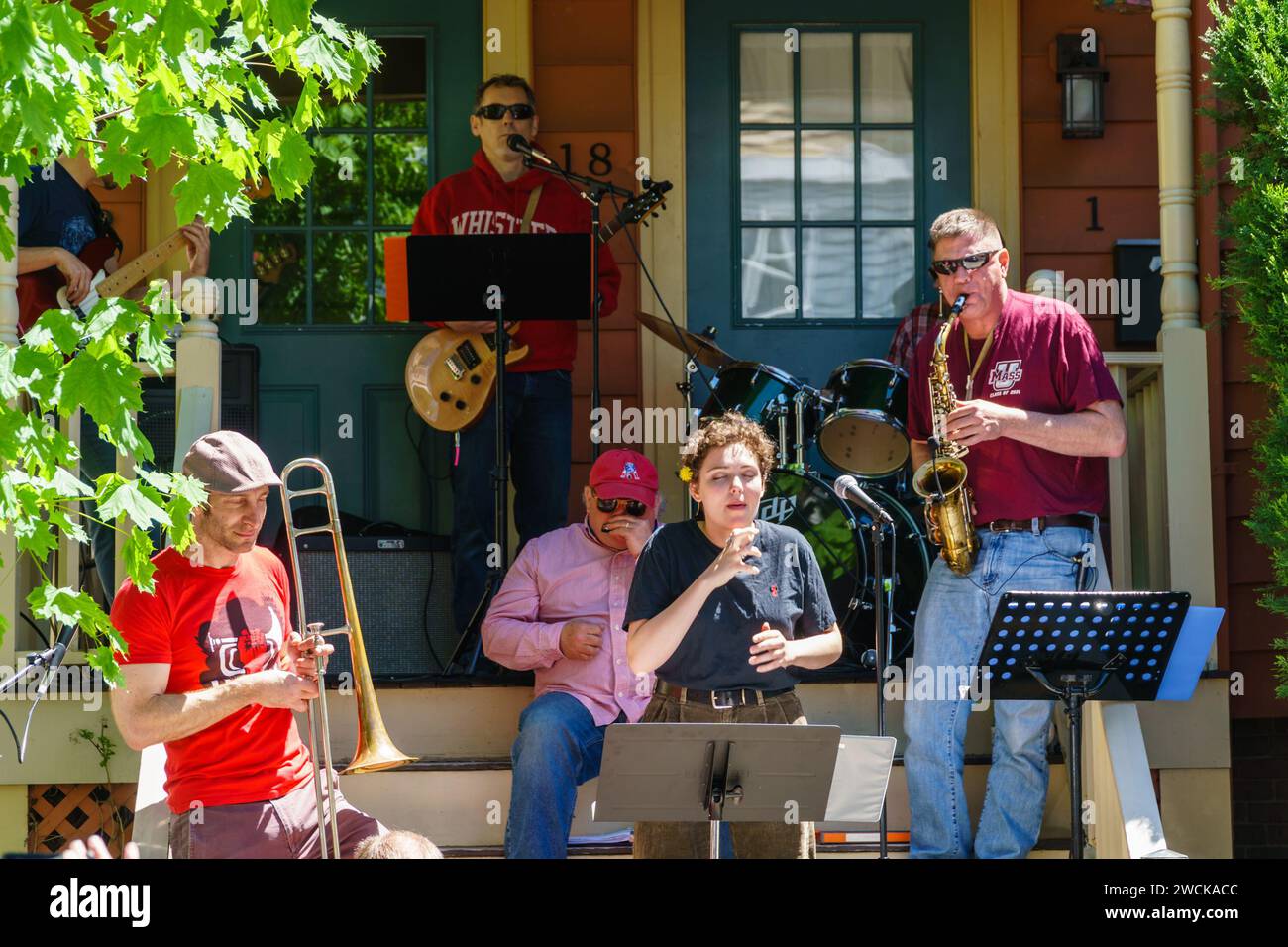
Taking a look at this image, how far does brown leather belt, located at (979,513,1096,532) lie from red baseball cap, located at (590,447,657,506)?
110 centimetres

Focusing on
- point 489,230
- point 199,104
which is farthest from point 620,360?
point 199,104

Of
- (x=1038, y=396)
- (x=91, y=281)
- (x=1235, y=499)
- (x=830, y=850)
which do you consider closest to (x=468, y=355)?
(x=91, y=281)

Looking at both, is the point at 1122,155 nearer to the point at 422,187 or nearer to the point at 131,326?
the point at 422,187

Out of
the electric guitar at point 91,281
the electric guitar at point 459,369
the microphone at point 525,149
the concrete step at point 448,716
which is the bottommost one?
the concrete step at point 448,716

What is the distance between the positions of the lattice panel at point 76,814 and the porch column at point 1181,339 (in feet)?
12.0

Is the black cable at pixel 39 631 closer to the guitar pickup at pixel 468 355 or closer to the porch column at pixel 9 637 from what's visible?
the porch column at pixel 9 637

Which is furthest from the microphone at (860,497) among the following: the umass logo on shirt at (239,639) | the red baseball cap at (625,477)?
the umass logo on shirt at (239,639)

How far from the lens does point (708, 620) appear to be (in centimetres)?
445

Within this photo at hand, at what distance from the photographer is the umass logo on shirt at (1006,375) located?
5.14 metres

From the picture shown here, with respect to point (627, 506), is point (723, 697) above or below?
below

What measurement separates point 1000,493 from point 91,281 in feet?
12.0

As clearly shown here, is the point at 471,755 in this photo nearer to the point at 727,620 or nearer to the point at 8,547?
the point at 727,620

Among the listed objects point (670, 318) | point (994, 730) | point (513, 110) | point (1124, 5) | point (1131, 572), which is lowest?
point (994, 730)

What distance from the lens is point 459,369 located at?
21.4 ft
